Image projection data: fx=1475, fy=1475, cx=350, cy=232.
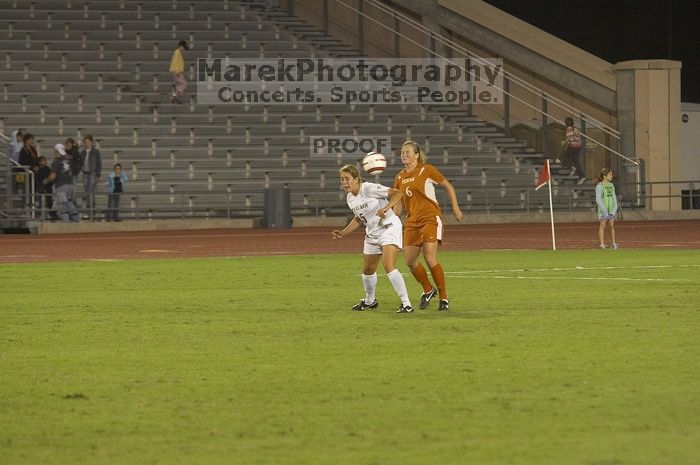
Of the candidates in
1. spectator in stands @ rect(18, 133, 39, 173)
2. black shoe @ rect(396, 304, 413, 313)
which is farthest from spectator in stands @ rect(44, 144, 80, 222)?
black shoe @ rect(396, 304, 413, 313)

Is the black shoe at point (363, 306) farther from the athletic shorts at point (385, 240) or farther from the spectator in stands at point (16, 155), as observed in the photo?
the spectator in stands at point (16, 155)

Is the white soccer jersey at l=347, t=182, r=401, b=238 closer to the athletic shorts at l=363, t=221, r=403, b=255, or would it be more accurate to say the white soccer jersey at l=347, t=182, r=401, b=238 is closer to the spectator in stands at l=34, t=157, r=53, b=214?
the athletic shorts at l=363, t=221, r=403, b=255

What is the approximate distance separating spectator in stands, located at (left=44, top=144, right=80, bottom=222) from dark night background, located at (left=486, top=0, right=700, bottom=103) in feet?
64.4

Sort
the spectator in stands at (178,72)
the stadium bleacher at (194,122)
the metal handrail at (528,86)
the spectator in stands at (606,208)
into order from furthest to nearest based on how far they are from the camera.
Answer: the metal handrail at (528,86) < the spectator in stands at (178,72) < the stadium bleacher at (194,122) < the spectator in stands at (606,208)

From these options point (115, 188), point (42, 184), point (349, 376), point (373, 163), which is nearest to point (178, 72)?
point (115, 188)

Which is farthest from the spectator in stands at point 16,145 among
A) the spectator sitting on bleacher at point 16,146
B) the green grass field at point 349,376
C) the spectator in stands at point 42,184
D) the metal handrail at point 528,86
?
the green grass field at point 349,376

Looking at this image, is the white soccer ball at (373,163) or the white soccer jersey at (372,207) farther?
the white soccer jersey at (372,207)

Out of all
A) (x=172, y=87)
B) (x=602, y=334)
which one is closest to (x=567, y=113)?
(x=172, y=87)

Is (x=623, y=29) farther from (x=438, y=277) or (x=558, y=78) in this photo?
(x=438, y=277)

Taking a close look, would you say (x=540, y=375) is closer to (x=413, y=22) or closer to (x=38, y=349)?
(x=38, y=349)

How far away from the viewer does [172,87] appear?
44.8 meters

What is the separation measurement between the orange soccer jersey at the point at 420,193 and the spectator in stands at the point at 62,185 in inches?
900

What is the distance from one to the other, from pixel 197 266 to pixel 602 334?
42.1 feet

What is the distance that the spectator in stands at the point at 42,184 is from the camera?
125 feet
